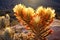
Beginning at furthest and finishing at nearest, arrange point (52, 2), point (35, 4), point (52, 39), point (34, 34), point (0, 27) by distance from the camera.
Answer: point (52, 2) < point (35, 4) < point (0, 27) < point (52, 39) < point (34, 34)

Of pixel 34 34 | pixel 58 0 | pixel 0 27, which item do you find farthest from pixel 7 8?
pixel 34 34

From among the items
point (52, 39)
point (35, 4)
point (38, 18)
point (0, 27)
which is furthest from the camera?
point (35, 4)

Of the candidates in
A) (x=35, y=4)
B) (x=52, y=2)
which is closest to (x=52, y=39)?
(x=35, y=4)

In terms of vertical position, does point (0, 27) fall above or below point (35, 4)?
below

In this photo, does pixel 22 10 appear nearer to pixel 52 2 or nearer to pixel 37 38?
pixel 37 38

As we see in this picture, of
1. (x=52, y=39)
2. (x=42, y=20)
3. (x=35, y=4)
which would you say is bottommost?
(x=52, y=39)

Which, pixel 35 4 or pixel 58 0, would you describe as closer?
pixel 35 4

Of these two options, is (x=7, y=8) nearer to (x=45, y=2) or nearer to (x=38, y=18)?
(x=45, y=2)
